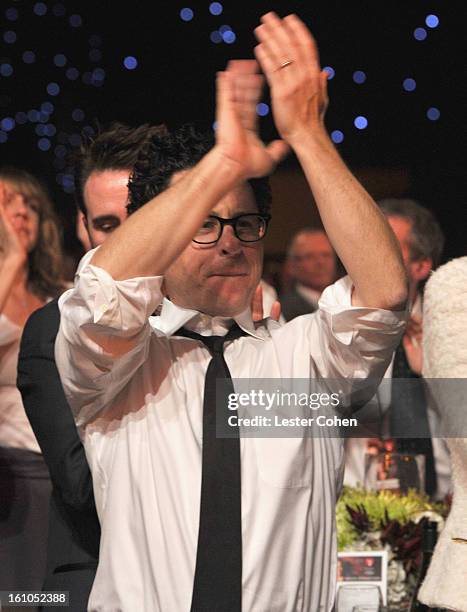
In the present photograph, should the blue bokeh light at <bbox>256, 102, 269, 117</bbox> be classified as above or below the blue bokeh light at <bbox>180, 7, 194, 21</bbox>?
below

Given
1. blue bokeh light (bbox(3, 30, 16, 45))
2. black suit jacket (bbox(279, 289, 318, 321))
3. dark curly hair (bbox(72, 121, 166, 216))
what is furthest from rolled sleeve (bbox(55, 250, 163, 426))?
blue bokeh light (bbox(3, 30, 16, 45))

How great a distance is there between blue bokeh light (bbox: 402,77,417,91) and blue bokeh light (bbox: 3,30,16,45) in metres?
1.13

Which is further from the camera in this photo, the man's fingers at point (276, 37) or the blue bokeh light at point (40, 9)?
the blue bokeh light at point (40, 9)

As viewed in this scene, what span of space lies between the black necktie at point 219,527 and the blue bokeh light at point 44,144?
2.24 m

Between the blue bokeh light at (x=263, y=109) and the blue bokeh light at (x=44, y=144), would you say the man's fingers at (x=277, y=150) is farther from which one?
the blue bokeh light at (x=44, y=144)

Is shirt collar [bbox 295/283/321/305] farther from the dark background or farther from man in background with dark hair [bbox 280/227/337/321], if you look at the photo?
the dark background

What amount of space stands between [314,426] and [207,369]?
0.17 m

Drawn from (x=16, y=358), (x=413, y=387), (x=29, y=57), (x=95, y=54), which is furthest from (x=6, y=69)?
(x=413, y=387)

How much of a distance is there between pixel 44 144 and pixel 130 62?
690mm

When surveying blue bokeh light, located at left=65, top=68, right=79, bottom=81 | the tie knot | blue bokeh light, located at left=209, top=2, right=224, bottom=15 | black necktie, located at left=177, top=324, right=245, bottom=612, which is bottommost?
black necktie, located at left=177, top=324, right=245, bottom=612

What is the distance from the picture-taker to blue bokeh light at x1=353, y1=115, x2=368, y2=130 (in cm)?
310

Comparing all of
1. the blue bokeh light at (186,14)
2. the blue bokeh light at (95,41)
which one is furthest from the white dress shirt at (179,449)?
the blue bokeh light at (95,41)

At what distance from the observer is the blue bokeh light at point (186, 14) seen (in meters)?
2.83

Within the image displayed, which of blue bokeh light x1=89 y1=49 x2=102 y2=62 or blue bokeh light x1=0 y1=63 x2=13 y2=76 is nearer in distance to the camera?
blue bokeh light x1=89 y1=49 x2=102 y2=62
